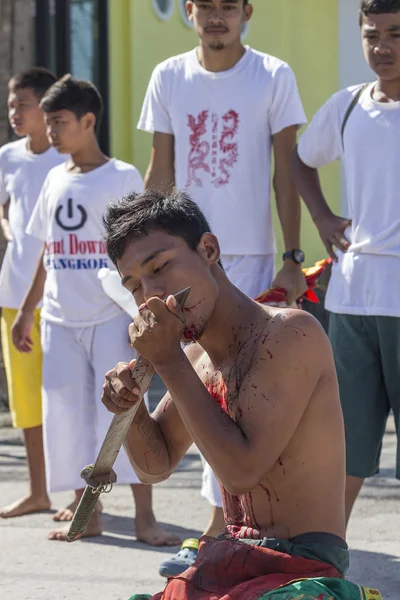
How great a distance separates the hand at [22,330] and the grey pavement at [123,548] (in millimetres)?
787

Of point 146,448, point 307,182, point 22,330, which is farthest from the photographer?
point 22,330

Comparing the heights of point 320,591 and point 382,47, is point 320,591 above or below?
below

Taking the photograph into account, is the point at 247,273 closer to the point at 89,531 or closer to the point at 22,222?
the point at 89,531

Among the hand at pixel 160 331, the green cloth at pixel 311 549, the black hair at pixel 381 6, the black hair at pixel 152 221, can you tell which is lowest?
the green cloth at pixel 311 549

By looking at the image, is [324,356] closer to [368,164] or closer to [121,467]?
[368,164]

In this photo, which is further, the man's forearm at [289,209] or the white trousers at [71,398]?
the white trousers at [71,398]

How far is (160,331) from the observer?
2.87 m

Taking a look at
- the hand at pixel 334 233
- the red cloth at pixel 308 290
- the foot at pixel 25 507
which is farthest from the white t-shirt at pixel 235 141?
the foot at pixel 25 507

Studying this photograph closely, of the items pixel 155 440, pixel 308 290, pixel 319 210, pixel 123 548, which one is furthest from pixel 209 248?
pixel 123 548

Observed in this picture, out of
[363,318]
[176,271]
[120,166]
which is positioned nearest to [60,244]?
[120,166]

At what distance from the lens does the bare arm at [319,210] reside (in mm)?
4633

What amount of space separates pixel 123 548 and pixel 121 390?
2.34 meters

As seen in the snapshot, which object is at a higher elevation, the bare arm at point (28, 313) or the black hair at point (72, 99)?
the black hair at point (72, 99)

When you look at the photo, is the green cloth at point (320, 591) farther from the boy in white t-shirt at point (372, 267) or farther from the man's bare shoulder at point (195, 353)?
the boy in white t-shirt at point (372, 267)
